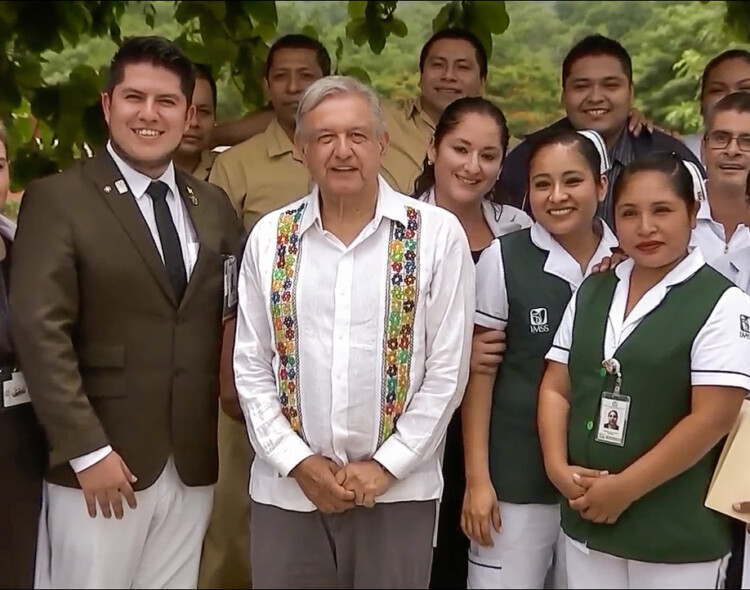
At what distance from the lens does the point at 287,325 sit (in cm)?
199

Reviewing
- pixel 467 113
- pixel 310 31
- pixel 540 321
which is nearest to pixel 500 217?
pixel 467 113

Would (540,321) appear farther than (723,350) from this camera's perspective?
Yes

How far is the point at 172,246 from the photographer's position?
6.84 ft

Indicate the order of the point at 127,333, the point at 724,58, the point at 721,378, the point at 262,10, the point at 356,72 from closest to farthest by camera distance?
the point at 721,378 → the point at 127,333 → the point at 724,58 → the point at 262,10 → the point at 356,72

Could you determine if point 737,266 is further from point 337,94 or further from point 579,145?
point 337,94

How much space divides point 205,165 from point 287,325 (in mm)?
1423

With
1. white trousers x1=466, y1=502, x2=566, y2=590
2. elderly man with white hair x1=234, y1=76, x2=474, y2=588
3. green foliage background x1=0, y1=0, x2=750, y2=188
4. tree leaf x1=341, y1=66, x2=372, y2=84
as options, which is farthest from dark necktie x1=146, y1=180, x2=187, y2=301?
tree leaf x1=341, y1=66, x2=372, y2=84

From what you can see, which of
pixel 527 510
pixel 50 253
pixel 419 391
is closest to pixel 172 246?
pixel 50 253

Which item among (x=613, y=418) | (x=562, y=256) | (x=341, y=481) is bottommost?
(x=341, y=481)

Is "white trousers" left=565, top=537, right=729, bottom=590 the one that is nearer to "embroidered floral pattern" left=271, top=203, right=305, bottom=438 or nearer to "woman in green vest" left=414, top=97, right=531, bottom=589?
"woman in green vest" left=414, top=97, right=531, bottom=589

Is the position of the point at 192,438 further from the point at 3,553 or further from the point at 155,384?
the point at 3,553

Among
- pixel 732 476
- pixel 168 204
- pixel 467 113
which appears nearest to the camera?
pixel 732 476

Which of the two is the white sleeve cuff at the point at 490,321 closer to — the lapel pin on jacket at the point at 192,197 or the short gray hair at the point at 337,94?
the short gray hair at the point at 337,94

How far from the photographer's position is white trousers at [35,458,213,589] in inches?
81.2
